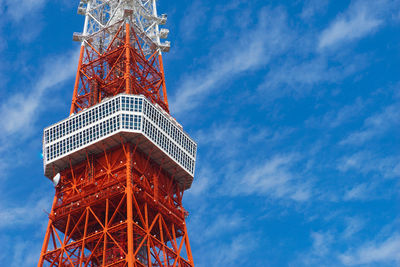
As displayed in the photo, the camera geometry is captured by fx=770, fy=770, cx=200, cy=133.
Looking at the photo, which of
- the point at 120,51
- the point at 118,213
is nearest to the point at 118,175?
the point at 118,213

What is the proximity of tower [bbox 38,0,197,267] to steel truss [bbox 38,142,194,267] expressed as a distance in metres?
0.16

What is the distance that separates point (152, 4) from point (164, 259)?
218 feet

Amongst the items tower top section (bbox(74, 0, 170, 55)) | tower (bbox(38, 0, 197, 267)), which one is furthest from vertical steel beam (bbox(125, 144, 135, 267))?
tower top section (bbox(74, 0, 170, 55))

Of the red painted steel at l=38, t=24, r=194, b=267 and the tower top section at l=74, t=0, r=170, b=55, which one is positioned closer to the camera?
the red painted steel at l=38, t=24, r=194, b=267

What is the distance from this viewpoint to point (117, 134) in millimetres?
129000

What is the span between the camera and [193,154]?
142250 millimetres

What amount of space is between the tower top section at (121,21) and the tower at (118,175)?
10546mm

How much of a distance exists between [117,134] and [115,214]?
13.6 meters

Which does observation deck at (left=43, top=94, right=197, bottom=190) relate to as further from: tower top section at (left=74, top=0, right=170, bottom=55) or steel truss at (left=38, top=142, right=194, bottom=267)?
tower top section at (left=74, top=0, right=170, bottom=55)

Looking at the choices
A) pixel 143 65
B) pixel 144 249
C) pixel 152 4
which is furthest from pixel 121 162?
pixel 152 4

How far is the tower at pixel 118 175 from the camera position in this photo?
406 feet

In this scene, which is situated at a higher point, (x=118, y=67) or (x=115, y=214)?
(x=118, y=67)

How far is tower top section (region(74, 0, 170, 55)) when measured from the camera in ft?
515

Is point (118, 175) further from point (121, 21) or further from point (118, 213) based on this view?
point (121, 21)
